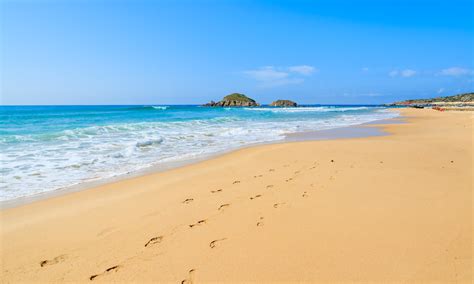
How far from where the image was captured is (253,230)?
367 cm

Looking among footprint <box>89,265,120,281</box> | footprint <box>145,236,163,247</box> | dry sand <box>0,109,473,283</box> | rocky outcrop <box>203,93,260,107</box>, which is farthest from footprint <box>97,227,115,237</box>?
rocky outcrop <box>203,93,260,107</box>

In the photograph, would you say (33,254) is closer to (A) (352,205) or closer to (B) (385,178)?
(A) (352,205)

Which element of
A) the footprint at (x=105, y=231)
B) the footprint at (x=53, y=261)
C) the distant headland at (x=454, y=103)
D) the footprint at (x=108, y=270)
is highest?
the distant headland at (x=454, y=103)

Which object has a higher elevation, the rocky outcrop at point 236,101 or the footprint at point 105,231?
the rocky outcrop at point 236,101

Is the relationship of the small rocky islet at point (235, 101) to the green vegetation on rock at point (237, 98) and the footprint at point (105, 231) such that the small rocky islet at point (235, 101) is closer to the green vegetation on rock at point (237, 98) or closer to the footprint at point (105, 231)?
the green vegetation on rock at point (237, 98)

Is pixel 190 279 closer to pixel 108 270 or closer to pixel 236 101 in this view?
pixel 108 270

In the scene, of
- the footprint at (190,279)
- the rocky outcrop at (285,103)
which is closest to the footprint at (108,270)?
the footprint at (190,279)

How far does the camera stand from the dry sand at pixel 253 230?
2.84 m

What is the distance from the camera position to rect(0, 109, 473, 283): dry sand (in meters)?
2.84

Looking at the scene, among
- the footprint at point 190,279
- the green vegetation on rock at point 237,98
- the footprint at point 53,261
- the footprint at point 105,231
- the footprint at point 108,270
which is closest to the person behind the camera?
the footprint at point 190,279

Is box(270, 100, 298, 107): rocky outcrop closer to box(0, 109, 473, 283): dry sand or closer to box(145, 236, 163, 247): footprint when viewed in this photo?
box(0, 109, 473, 283): dry sand

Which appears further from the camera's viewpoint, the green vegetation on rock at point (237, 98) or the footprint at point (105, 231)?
the green vegetation on rock at point (237, 98)

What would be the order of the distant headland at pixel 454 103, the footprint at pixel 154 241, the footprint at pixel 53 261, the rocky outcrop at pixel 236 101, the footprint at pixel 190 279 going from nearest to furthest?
the footprint at pixel 190 279 → the footprint at pixel 53 261 → the footprint at pixel 154 241 → the distant headland at pixel 454 103 → the rocky outcrop at pixel 236 101

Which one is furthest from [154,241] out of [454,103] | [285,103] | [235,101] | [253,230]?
[285,103]
